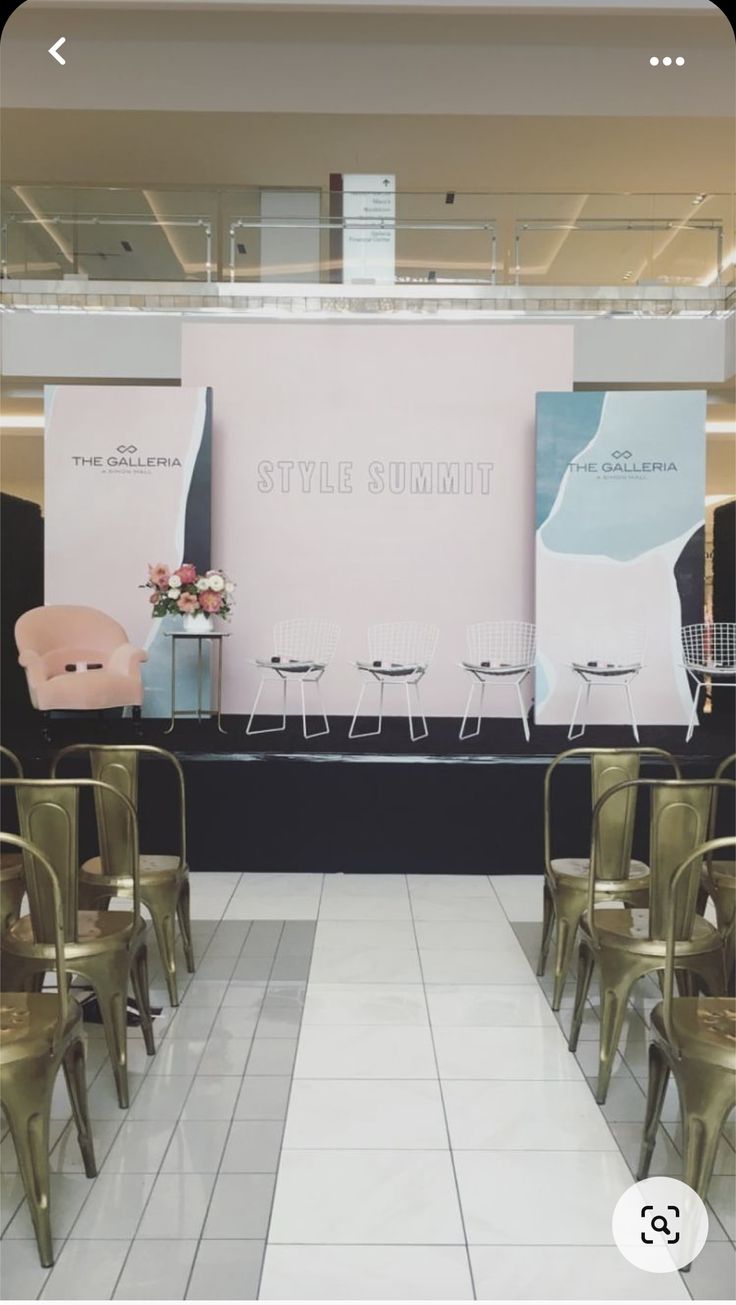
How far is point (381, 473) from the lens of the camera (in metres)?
8.62

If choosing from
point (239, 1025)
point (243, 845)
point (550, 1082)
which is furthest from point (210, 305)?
point (550, 1082)

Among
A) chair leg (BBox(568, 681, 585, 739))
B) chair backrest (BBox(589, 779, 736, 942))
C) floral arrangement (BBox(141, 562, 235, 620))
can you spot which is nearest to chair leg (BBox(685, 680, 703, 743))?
chair leg (BBox(568, 681, 585, 739))

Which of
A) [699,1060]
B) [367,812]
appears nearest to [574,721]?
[367,812]

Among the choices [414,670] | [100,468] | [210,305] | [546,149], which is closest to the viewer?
[414,670]

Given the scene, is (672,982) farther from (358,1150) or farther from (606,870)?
(606,870)

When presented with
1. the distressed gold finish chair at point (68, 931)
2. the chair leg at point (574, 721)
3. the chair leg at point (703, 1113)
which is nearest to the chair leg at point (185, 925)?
the distressed gold finish chair at point (68, 931)

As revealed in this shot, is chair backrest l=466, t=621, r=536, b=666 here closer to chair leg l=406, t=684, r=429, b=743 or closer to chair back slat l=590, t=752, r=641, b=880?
chair leg l=406, t=684, r=429, b=743

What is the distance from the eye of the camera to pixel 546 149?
11031 mm

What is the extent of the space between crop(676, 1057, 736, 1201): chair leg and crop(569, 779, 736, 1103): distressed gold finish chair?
21.7 inches

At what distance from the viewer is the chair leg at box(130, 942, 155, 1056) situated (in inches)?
129

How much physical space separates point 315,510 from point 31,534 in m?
2.52

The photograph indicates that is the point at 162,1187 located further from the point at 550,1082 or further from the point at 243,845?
the point at 243,845

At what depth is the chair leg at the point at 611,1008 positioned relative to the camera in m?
2.91

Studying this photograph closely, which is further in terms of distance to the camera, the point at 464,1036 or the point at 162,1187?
the point at 464,1036
